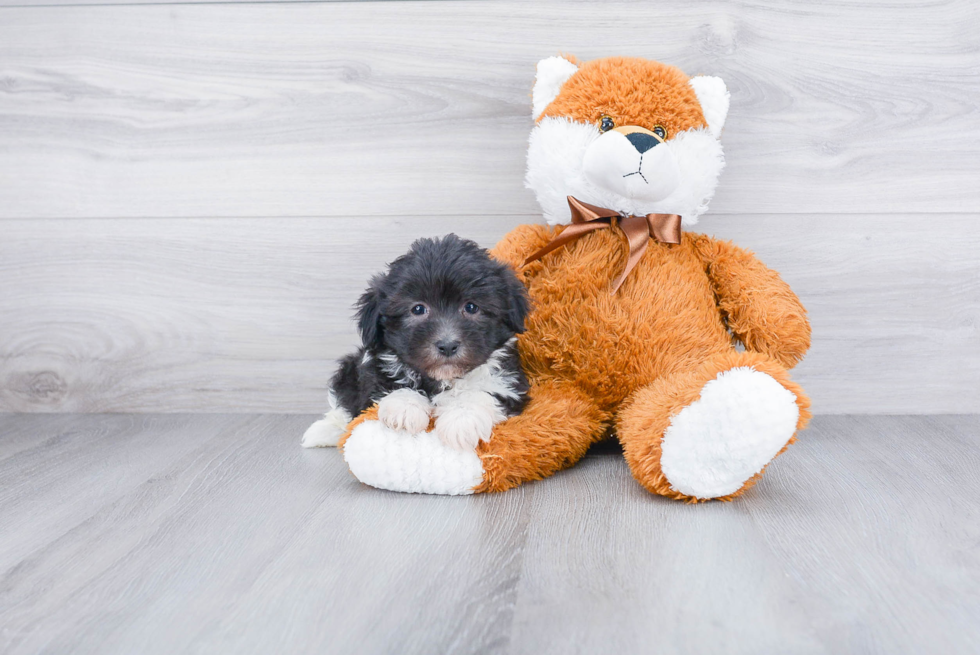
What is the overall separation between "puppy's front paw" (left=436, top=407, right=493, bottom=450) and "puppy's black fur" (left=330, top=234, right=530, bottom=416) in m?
0.08

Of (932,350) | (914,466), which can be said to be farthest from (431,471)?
(932,350)

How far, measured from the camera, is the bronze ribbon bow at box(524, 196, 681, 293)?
1.67 meters

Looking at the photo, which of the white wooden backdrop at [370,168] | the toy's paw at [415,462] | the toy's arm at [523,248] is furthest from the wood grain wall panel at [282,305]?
the toy's paw at [415,462]

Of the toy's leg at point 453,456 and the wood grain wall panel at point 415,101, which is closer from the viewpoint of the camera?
the toy's leg at point 453,456

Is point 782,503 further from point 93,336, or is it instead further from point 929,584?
point 93,336

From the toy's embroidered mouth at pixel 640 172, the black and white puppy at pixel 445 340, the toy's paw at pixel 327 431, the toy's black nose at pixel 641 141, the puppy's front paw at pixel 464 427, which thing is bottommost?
the toy's paw at pixel 327 431

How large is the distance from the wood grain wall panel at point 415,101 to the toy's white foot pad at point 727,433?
30.7 inches

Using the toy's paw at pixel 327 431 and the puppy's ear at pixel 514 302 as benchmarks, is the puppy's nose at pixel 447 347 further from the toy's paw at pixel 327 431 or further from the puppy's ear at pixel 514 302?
the toy's paw at pixel 327 431

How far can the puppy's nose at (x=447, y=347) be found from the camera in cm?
141

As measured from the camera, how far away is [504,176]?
205 centimetres

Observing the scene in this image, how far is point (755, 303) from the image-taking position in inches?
65.7

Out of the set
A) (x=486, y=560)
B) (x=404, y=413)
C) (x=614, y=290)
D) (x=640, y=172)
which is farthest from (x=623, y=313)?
(x=486, y=560)

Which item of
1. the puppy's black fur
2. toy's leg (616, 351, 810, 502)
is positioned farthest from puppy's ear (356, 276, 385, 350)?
toy's leg (616, 351, 810, 502)

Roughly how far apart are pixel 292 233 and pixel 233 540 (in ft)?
3.39
